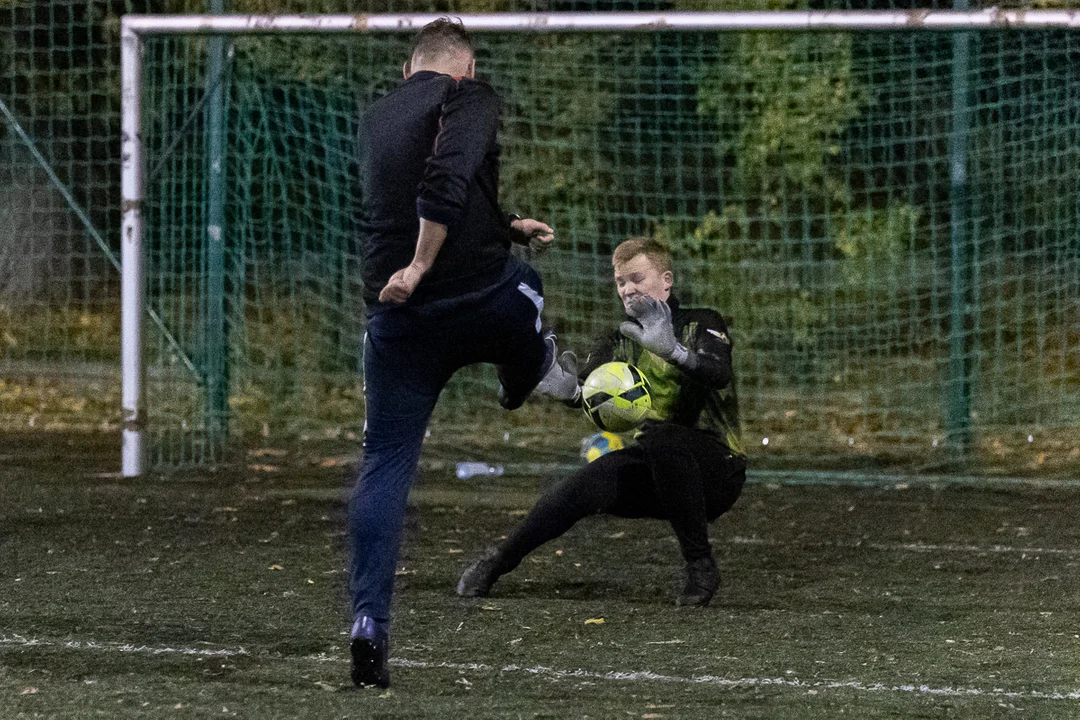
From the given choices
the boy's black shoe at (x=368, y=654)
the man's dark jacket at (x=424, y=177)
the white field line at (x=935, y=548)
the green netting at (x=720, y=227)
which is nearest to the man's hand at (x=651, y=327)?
the man's dark jacket at (x=424, y=177)

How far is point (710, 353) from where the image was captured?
19.3 ft

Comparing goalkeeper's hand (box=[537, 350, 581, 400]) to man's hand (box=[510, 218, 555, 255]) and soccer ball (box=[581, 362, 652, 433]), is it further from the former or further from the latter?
soccer ball (box=[581, 362, 652, 433])

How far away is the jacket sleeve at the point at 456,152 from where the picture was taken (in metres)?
4.33

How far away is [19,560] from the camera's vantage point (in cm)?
680

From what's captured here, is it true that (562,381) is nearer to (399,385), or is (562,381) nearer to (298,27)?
(399,385)

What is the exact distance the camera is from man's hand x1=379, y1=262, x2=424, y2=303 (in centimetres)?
438

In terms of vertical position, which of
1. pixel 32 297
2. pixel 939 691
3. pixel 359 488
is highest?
pixel 32 297

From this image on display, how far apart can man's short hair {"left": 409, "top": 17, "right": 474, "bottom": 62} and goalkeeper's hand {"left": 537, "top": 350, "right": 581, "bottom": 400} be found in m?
0.94

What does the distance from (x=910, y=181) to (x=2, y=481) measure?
6652mm

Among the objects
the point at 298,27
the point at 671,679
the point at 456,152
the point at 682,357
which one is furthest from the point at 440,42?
the point at 298,27

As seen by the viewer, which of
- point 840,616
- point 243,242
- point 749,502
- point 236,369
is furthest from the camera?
point 236,369

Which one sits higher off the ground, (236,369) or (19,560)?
(236,369)

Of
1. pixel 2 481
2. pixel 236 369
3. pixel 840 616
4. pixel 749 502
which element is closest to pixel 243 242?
pixel 236 369

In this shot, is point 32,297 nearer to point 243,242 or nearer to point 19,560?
point 243,242
